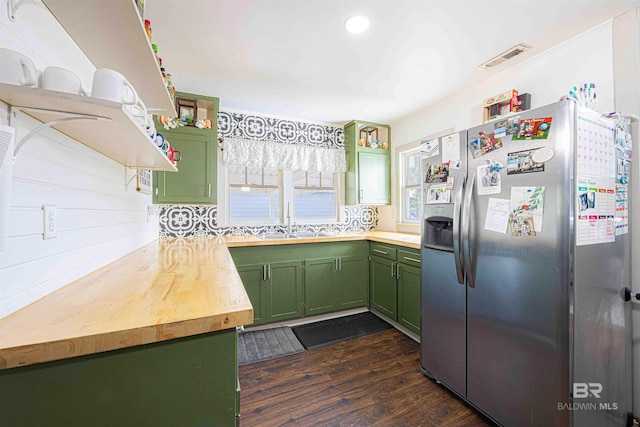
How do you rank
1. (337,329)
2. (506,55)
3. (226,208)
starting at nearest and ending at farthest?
(506,55) < (337,329) < (226,208)

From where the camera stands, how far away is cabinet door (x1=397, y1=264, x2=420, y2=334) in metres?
2.45

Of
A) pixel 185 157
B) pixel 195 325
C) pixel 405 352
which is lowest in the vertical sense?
pixel 405 352

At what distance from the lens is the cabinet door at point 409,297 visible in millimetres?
2445

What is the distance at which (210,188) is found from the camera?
2.73 meters

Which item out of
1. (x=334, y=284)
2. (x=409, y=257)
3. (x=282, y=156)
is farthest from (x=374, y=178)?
(x=334, y=284)

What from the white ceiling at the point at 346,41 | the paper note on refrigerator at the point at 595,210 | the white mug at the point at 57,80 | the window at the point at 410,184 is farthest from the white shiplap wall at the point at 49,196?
the window at the point at 410,184

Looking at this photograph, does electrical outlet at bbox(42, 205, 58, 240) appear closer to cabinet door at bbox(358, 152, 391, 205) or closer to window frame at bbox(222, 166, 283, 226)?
window frame at bbox(222, 166, 283, 226)

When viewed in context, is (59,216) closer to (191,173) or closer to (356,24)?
(191,173)

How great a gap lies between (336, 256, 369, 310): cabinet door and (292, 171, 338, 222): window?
810mm

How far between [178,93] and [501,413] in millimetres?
3463

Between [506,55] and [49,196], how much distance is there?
2856 mm

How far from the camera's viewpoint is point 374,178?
3582 millimetres

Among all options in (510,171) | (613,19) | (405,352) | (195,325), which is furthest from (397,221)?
(195,325)

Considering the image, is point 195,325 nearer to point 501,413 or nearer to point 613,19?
point 501,413
